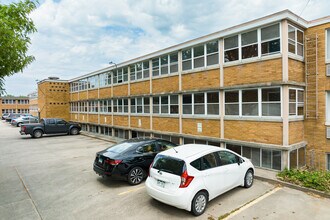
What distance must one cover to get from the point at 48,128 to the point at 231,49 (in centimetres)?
2042

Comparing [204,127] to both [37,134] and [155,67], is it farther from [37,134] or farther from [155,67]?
[37,134]

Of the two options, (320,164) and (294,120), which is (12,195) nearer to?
(294,120)

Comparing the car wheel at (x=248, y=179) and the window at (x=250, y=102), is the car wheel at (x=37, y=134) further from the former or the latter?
the car wheel at (x=248, y=179)

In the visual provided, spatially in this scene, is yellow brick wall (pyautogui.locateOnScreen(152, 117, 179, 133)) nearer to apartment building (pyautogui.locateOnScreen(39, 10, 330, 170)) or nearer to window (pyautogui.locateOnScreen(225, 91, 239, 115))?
apartment building (pyautogui.locateOnScreen(39, 10, 330, 170))

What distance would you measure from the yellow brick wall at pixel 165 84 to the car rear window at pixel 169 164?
782 cm

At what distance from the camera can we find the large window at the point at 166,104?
45.7 ft

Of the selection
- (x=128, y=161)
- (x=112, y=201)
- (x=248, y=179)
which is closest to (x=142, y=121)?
(x=128, y=161)

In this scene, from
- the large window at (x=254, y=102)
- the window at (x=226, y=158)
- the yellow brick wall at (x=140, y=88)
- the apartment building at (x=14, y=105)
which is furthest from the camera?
the apartment building at (x=14, y=105)

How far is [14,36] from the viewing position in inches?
210

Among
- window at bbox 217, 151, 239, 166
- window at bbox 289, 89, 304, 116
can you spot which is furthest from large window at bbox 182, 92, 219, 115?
window at bbox 217, 151, 239, 166

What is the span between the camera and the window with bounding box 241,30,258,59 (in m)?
9.82

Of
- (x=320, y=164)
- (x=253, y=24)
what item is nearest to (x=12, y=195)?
(x=253, y=24)

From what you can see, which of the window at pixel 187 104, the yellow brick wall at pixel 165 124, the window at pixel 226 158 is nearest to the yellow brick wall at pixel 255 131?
the window at pixel 187 104

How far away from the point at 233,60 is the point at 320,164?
20.2 feet
